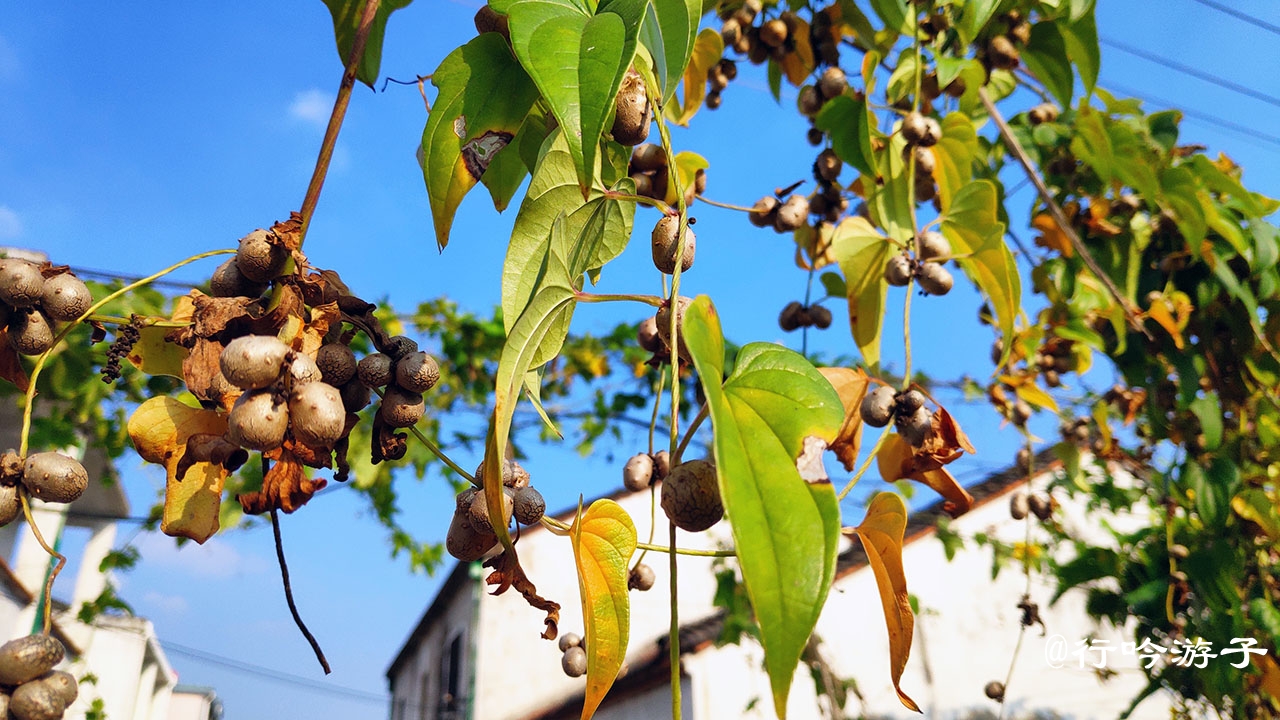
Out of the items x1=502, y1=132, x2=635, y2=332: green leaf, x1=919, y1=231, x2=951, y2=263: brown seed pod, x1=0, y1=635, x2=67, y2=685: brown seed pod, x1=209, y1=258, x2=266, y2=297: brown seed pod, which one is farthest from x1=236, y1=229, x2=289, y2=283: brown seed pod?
x1=919, y1=231, x2=951, y2=263: brown seed pod

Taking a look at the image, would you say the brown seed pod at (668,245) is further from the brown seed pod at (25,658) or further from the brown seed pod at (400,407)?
the brown seed pod at (25,658)

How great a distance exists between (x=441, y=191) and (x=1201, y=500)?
1.62 metres

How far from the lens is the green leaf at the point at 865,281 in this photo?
0.90 m

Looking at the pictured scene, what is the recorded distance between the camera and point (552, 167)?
0.48 metres

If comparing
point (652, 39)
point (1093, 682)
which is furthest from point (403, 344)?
point (1093, 682)

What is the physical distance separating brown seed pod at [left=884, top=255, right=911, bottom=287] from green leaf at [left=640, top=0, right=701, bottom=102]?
1.38 ft

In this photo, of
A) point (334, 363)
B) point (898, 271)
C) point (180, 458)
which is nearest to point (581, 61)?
point (334, 363)

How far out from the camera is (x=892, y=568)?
46 cm

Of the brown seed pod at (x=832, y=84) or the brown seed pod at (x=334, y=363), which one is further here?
the brown seed pod at (x=832, y=84)

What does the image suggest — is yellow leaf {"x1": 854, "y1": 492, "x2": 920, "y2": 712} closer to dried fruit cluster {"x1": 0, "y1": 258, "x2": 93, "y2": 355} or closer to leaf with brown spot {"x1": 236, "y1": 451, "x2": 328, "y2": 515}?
leaf with brown spot {"x1": 236, "y1": 451, "x2": 328, "y2": 515}

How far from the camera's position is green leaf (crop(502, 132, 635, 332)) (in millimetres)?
463

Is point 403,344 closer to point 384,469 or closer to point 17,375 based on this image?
point 17,375

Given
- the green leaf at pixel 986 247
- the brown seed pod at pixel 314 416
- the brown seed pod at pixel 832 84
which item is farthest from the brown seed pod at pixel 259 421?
the brown seed pod at pixel 832 84

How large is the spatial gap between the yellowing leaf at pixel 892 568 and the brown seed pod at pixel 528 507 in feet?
0.56
